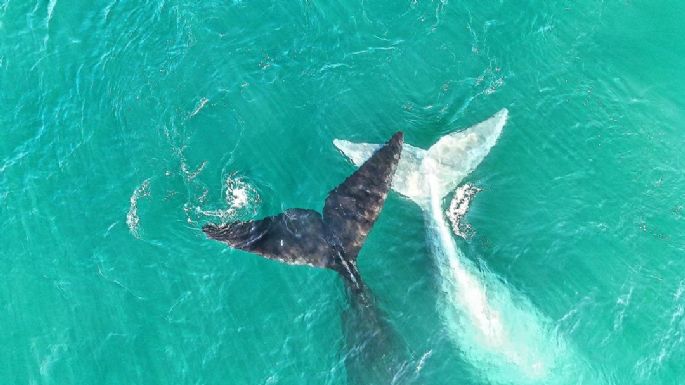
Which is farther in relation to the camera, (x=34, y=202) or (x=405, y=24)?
(x=405, y=24)

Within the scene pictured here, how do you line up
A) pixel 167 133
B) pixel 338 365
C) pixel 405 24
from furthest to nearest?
pixel 405 24 < pixel 167 133 < pixel 338 365

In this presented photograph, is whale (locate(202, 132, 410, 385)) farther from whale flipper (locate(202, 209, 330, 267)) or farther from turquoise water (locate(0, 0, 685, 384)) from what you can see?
turquoise water (locate(0, 0, 685, 384))

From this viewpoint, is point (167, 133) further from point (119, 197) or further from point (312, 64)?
point (312, 64)

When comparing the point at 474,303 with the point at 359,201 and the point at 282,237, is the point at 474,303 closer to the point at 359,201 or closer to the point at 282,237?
the point at 359,201

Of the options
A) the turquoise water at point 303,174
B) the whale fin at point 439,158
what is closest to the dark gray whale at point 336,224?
the turquoise water at point 303,174

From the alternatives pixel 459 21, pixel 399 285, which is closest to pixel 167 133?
pixel 399 285

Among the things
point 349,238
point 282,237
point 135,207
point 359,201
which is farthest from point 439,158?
point 135,207

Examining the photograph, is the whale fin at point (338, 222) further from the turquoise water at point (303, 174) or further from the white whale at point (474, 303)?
the white whale at point (474, 303)
